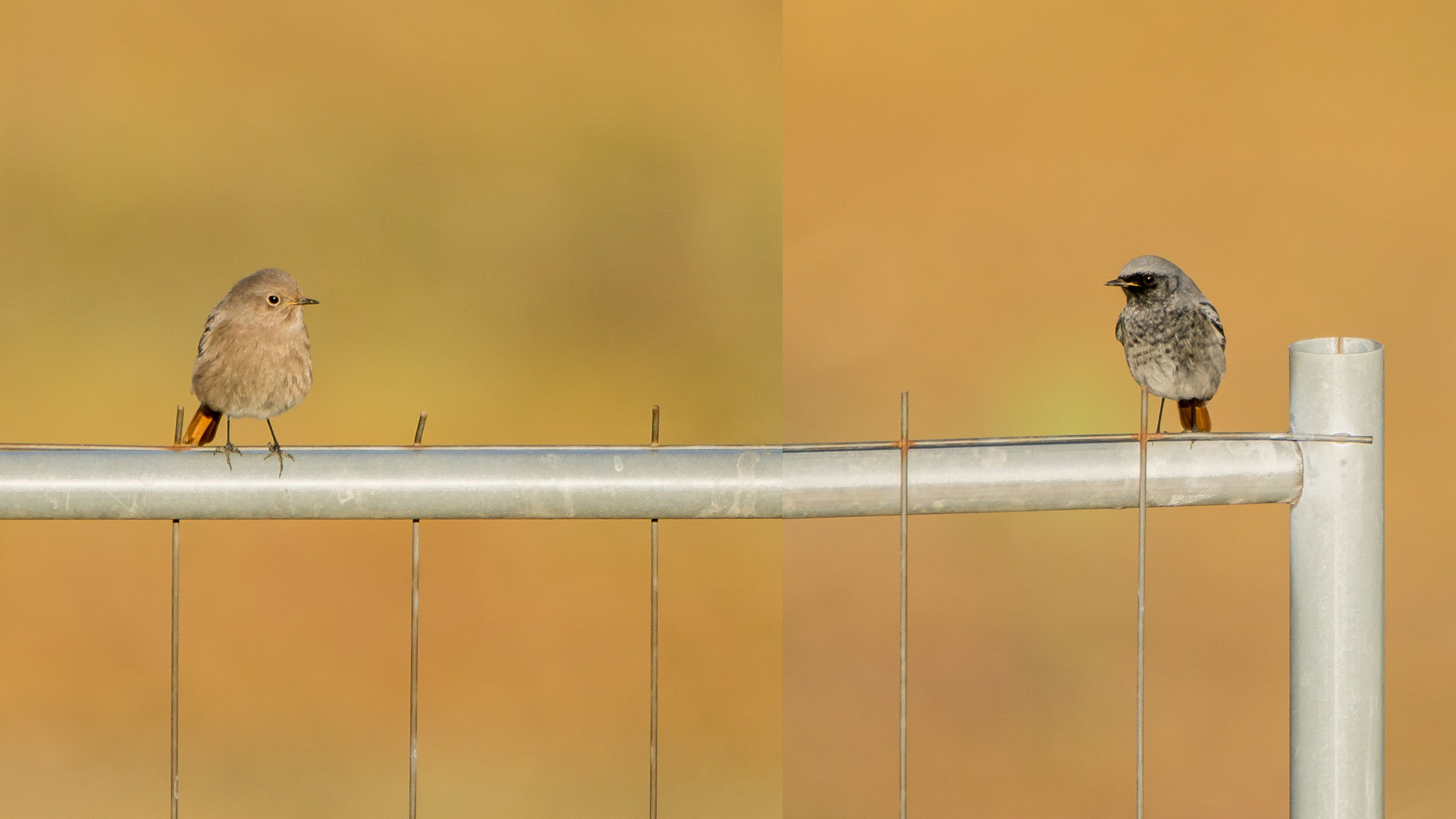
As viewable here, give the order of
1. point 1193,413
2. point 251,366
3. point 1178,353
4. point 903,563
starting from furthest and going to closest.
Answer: point 1193,413, point 1178,353, point 251,366, point 903,563

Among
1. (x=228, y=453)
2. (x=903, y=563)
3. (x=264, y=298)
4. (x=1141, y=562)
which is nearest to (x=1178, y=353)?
(x=264, y=298)

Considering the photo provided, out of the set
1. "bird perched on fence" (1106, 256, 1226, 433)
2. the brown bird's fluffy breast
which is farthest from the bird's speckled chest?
the brown bird's fluffy breast

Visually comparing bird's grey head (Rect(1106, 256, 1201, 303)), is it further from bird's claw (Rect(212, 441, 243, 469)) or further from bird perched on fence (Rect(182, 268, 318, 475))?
bird's claw (Rect(212, 441, 243, 469))

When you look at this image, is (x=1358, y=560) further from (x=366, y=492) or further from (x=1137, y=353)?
(x=1137, y=353)

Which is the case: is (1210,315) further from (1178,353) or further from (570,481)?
(570,481)

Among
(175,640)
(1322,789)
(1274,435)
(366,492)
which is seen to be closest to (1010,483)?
(1274,435)

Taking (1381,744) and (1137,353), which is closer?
(1381,744)

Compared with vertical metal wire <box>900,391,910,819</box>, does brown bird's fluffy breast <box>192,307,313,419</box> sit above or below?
above
